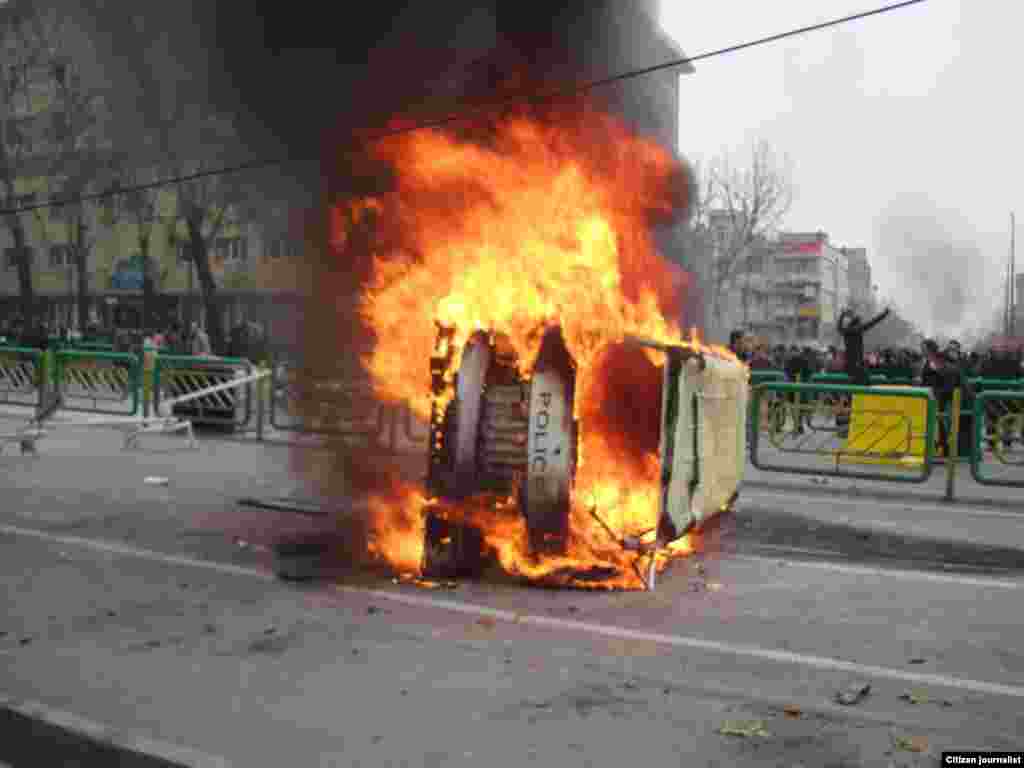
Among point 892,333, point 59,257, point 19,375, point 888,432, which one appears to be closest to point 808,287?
point 892,333

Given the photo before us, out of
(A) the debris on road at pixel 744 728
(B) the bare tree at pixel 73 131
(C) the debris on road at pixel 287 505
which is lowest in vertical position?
(A) the debris on road at pixel 744 728

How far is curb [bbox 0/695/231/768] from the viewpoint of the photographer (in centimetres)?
→ 340

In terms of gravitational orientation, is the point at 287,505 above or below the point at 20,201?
below

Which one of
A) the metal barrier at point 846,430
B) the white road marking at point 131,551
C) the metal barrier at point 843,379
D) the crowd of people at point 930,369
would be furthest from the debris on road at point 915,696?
the metal barrier at point 843,379

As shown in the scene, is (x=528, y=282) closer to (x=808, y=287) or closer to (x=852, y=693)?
(x=852, y=693)

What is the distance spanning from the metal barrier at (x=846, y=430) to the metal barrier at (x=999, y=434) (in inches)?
22.2

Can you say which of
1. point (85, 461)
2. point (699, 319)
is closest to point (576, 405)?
point (699, 319)

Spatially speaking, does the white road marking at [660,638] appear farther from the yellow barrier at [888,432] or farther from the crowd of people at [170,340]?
the yellow barrier at [888,432]

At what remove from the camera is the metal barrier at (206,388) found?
47.3 ft

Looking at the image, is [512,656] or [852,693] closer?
[852,693]

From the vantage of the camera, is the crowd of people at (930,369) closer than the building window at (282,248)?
No

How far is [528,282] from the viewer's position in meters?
6.15

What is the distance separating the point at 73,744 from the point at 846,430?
9678 millimetres

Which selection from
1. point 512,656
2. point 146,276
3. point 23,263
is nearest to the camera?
point 512,656
